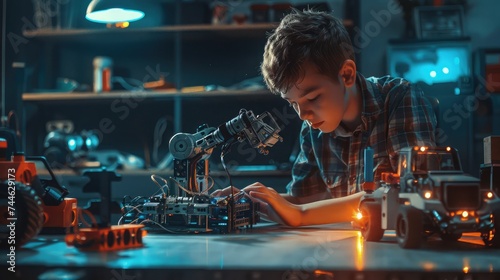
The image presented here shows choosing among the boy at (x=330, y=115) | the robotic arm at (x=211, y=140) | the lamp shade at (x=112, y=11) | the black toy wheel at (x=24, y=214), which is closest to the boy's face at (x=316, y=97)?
the boy at (x=330, y=115)

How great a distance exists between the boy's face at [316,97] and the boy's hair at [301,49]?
0.6 inches

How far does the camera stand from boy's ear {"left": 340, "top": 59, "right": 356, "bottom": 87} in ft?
4.45

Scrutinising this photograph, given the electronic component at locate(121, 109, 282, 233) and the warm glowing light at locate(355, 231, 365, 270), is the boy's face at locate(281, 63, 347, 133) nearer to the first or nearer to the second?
the electronic component at locate(121, 109, 282, 233)

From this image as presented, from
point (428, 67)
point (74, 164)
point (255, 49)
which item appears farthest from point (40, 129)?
point (428, 67)

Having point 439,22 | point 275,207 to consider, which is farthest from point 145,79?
point 275,207

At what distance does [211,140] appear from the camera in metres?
1.16

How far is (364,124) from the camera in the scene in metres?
1.56

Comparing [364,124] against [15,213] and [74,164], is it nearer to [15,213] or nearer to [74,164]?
[15,213]

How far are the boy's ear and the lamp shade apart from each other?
3.29 feet

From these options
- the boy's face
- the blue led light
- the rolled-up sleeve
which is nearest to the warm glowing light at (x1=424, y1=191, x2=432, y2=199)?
the boy's face

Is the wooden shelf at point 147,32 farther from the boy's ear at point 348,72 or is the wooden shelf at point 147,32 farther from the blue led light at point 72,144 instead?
the boy's ear at point 348,72

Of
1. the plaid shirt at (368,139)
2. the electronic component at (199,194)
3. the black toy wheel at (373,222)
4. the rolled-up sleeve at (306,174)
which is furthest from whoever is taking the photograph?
the rolled-up sleeve at (306,174)

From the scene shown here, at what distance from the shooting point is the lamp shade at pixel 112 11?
210 cm

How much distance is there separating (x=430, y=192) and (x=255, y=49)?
2722 millimetres
